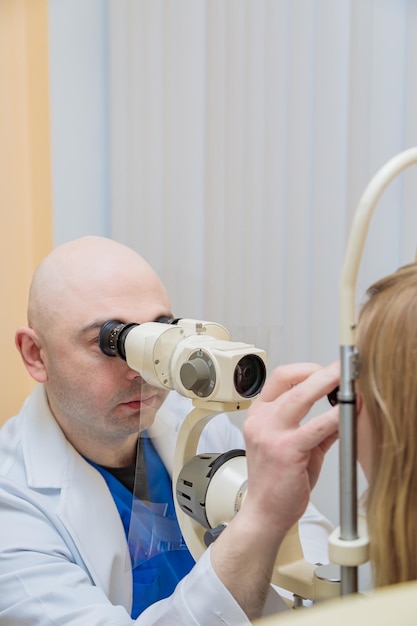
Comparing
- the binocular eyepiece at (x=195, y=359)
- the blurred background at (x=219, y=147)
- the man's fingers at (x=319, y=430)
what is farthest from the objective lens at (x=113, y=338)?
the man's fingers at (x=319, y=430)

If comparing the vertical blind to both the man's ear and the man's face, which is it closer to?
the man's face

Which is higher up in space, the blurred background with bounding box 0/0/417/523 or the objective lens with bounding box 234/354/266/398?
the blurred background with bounding box 0/0/417/523

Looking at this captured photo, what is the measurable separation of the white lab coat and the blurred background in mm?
446

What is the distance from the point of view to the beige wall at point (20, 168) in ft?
8.95

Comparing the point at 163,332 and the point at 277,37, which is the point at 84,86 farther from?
the point at 163,332

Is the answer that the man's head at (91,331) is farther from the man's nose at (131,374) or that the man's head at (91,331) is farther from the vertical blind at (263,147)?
the vertical blind at (263,147)

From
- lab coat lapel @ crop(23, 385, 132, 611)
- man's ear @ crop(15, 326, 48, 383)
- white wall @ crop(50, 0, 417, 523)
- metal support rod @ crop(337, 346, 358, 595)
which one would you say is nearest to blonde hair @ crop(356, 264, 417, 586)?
metal support rod @ crop(337, 346, 358, 595)

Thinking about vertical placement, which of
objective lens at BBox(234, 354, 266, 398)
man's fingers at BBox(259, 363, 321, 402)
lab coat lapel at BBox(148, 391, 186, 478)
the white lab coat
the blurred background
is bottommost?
the white lab coat

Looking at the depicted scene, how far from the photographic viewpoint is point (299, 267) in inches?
80.0

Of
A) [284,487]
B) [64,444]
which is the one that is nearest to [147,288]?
[64,444]

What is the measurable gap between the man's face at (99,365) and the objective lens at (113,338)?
1.7 inches

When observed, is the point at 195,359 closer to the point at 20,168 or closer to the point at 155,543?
the point at 155,543

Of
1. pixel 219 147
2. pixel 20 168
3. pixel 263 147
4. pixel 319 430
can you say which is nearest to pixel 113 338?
pixel 319 430

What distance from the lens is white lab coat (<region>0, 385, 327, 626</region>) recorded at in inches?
43.9
